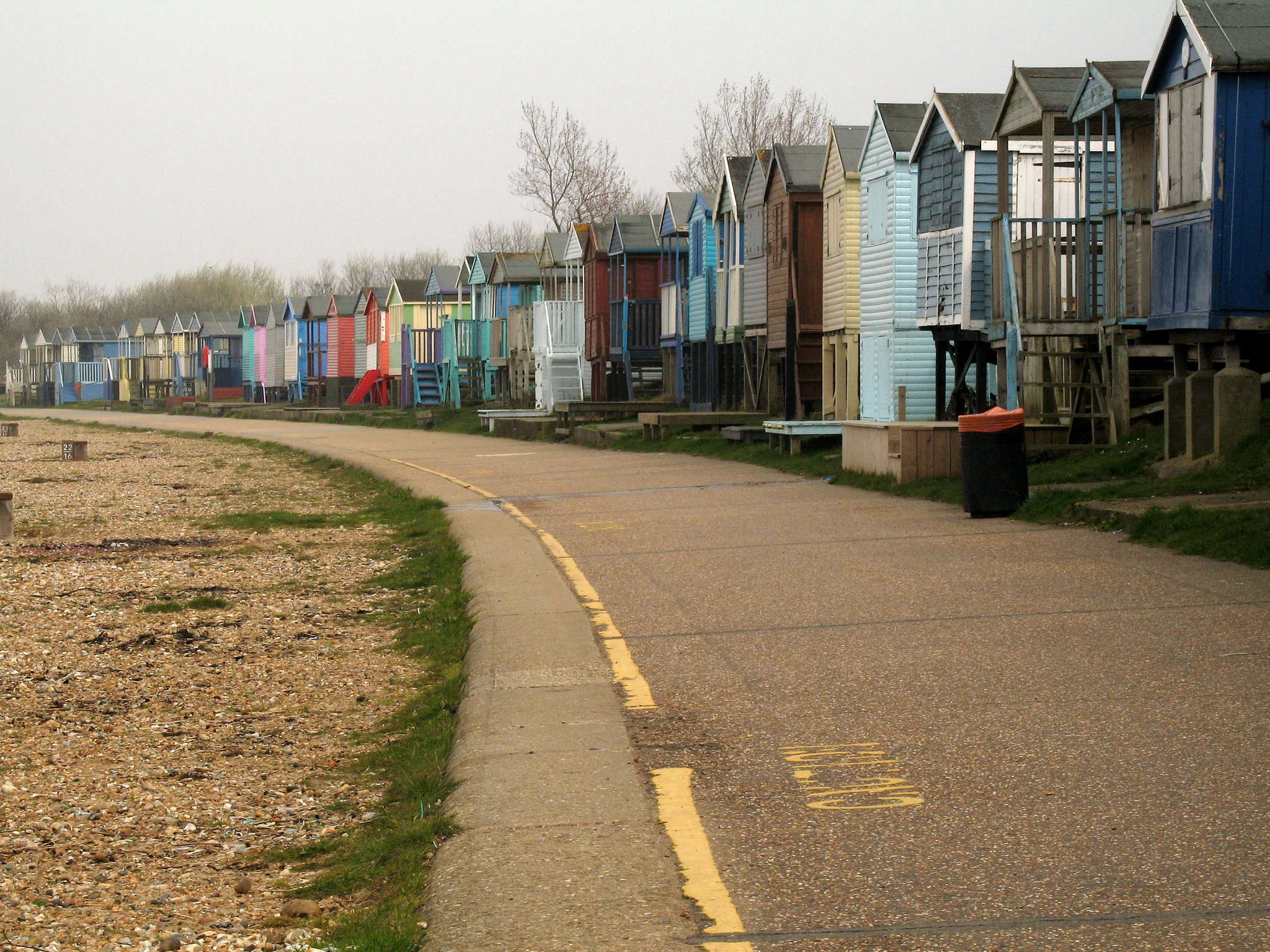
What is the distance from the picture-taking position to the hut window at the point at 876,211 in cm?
2567

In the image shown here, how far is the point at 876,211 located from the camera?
26.1 m

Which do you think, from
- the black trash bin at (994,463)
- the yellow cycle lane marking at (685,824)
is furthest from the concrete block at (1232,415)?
the yellow cycle lane marking at (685,824)

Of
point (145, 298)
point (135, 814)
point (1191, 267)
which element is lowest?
point (135, 814)

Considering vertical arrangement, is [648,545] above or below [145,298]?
below

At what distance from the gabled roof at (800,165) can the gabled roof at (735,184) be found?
2.33 m

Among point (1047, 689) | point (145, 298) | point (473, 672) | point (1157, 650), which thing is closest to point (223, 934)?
point (473, 672)

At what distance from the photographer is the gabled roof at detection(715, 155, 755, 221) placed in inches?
Answer: 1336

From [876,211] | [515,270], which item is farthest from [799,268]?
[515,270]

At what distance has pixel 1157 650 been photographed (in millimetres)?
→ 7695

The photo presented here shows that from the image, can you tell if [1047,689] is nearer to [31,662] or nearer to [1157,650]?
[1157,650]

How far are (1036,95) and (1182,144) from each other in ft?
11.9

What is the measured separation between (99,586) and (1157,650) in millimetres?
8548

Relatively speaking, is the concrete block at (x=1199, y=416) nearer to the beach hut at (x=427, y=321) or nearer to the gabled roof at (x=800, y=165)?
the gabled roof at (x=800, y=165)

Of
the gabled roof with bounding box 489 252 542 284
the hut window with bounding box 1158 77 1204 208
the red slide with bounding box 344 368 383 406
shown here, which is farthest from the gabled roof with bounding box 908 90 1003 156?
the red slide with bounding box 344 368 383 406
